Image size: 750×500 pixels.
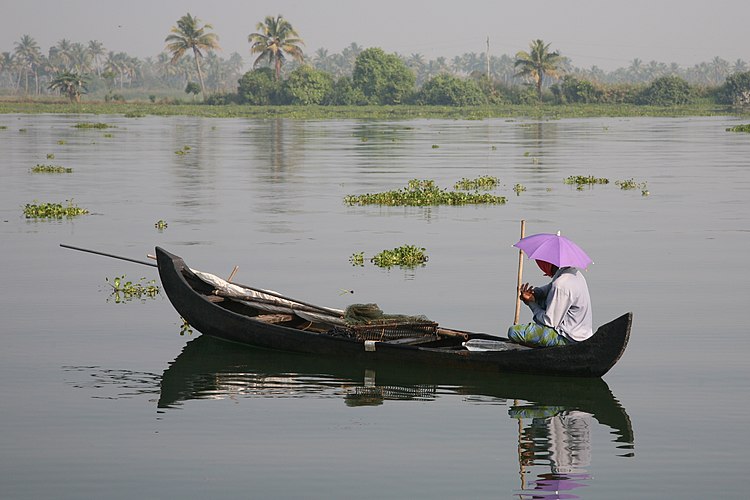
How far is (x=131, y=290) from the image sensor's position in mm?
17234

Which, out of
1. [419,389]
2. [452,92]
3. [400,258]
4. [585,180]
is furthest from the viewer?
[452,92]

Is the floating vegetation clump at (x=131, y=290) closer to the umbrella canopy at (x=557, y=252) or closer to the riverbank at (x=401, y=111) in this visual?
→ the umbrella canopy at (x=557, y=252)

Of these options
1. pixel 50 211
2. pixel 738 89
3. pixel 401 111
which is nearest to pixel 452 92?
pixel 401 111

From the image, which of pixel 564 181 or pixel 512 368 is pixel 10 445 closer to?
pixel 512 368

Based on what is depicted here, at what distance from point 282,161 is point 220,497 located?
115ft

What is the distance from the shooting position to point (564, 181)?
112ft

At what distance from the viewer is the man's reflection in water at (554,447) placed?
29.6 feet

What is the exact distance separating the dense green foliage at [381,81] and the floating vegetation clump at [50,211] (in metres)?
106

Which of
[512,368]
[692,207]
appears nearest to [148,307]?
[512,368]

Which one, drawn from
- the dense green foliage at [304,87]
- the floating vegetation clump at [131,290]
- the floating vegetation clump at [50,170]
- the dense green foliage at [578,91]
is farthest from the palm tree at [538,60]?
the floating vegetation clump at [131,290]

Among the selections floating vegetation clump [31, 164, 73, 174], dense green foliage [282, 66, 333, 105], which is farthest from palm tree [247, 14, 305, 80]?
floating vegetation clump [31, 164, 73, 174]

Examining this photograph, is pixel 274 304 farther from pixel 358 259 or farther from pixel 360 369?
pixel 358 259

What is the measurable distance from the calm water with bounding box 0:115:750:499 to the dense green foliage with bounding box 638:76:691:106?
3692 inches

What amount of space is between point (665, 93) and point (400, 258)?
357 feet
